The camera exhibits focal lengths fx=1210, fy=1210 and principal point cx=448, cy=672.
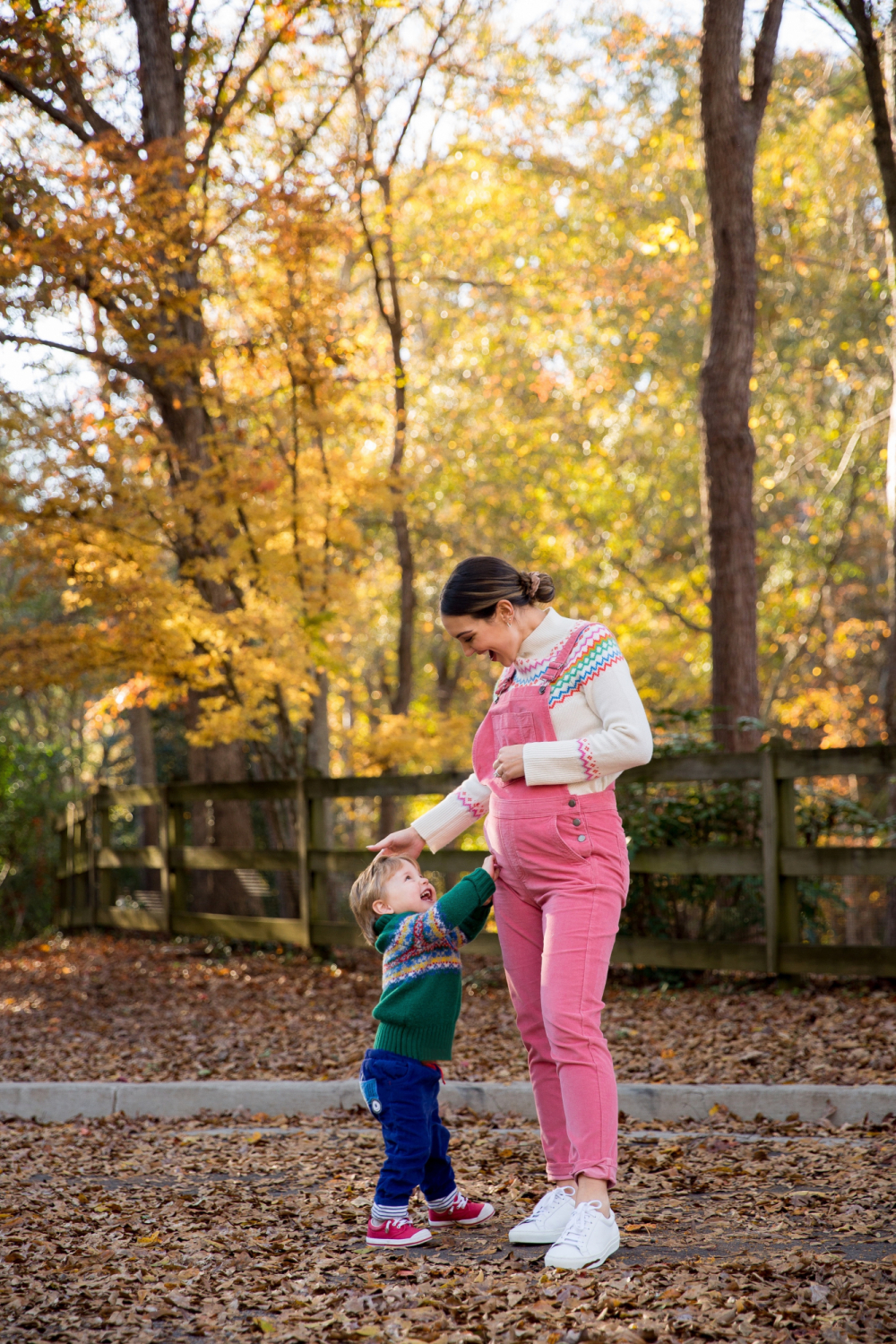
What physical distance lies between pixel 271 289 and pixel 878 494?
40.2ft

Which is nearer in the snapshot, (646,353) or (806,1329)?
(806,1329)

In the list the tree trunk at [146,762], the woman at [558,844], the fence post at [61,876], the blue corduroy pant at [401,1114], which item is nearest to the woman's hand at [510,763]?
the woman at [558,844]

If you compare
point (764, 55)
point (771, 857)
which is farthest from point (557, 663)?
point (764, 55)

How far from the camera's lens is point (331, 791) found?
7.88 metres

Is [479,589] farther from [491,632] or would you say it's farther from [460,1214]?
[460,1214]

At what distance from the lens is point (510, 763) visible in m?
2.91

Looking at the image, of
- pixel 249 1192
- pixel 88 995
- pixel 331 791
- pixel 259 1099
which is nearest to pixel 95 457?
pixel 331 791

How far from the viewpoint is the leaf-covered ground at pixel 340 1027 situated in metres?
4.95

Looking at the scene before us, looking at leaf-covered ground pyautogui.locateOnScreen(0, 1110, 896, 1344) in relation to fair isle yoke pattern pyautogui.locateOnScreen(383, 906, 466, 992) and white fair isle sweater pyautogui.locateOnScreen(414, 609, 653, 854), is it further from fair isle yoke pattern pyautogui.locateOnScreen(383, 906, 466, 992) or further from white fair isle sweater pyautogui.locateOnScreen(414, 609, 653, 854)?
white fair isle sweater pyautogui.locateOnScreen(414, 609, 653, 854)

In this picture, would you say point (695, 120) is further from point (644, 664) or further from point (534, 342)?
point (644, 664)

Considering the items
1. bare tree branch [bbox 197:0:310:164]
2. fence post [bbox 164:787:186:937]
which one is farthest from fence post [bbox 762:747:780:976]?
bare tree branch [bbox 197:0:310:164]

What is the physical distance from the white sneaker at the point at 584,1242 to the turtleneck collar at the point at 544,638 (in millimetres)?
1312

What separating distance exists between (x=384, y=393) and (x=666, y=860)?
1167cm

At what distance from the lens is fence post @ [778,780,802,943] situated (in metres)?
6.11
